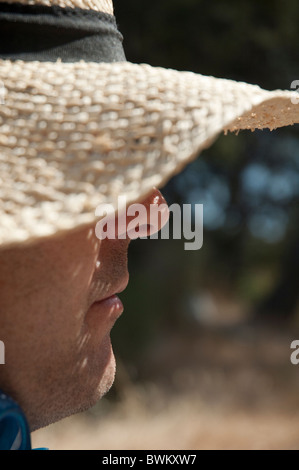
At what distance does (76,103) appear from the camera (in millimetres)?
860

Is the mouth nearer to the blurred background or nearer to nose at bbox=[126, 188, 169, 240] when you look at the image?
nose at bbox=[126, 188, 169, 240]

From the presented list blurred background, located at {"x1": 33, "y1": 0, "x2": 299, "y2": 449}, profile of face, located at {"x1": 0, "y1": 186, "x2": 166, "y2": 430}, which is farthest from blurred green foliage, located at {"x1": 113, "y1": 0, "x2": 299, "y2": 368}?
profile of face, located at {"x1": 0, "y1": 186, "x2": 166, "y2": 430}

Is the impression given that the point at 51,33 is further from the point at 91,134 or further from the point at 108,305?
the point at 108,305

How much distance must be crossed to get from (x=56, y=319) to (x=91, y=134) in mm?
304

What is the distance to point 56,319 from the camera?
3.09 ft

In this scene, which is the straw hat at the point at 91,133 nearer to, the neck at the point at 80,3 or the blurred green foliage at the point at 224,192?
the neck at the point at 80,3

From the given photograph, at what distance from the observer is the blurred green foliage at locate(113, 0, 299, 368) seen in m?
4.55

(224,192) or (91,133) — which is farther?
(224,192)

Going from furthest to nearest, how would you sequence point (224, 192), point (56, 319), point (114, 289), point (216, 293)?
point (216, 293), point (224, 192), point (114, 289), point (56, 319)

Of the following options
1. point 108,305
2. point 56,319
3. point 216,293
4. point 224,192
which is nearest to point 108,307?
point 108,305

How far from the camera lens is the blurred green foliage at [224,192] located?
4.55 metres

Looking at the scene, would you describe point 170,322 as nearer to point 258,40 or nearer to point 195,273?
point 195,273

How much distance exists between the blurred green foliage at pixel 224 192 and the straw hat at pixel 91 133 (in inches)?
146
